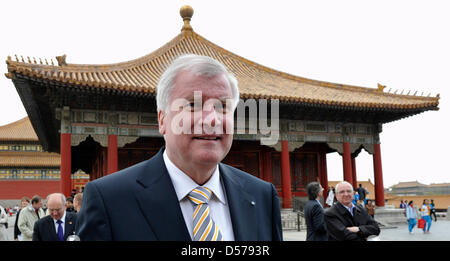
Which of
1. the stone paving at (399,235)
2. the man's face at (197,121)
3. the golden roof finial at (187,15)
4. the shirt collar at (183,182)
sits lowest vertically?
the stone paving at (399,235)

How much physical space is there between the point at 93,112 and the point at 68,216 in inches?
340

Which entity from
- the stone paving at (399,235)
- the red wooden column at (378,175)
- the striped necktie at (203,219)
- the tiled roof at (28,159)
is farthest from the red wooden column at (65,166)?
the tiled roof at (28,159)

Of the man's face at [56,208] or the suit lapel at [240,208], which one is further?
the man's face at [56,208]

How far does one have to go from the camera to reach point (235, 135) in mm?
14422

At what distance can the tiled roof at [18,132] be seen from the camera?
3694 centimetres

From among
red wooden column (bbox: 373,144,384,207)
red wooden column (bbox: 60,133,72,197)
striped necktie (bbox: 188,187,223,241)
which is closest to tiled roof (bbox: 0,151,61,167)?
red wooden column (bbox: 60,133,72,197)

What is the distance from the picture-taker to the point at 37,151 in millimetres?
37625

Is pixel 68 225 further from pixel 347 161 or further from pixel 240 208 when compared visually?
pixel 347 161

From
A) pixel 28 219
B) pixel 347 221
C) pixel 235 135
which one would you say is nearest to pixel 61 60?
pixel 235 135

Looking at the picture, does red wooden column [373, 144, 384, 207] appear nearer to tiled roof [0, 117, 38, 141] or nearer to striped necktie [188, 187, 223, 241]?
striped necktie [188, 187, 223, 241]

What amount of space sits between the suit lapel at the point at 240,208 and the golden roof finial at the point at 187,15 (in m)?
17.1

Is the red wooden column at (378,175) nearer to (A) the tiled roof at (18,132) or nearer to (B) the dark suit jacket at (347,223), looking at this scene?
(B) the dark suit jacket at (347,223)

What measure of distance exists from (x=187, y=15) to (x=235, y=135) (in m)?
6.91
